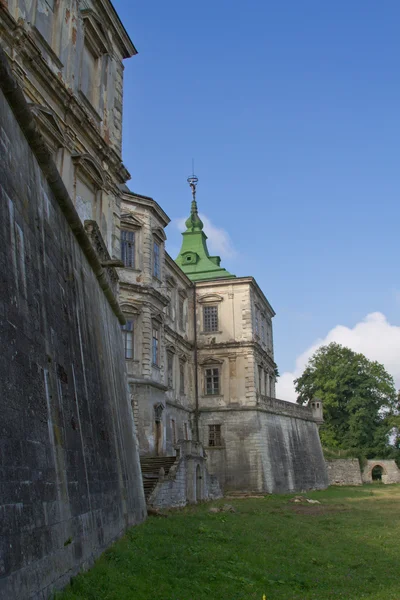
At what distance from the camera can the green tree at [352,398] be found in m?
58.1

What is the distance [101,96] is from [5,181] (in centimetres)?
1100

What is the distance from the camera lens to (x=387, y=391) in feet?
199

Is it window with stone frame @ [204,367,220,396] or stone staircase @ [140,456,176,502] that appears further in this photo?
window with stone frame @ [204,367,220,396]

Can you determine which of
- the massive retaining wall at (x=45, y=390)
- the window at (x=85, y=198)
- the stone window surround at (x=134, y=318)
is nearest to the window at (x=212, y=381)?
the stone window surround at (x=134, y=318)

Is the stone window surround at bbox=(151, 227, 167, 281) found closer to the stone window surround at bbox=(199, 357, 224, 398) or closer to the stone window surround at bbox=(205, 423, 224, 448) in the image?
the stone window surround at bbox=(199, 357, 224, 398)

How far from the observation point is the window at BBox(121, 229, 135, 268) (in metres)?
28.4

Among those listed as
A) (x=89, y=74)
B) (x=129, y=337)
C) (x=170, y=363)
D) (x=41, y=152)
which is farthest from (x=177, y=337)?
(x=41, y=152)

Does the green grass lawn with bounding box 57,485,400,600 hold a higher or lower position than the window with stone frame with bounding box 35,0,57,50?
lower

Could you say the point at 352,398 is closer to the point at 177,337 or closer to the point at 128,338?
the point at 177,337

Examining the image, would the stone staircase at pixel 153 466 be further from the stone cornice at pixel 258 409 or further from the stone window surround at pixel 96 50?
the stone cornice at pixel 258 409

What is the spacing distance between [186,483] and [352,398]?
38990 mm

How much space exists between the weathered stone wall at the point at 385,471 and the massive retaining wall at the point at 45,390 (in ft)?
154

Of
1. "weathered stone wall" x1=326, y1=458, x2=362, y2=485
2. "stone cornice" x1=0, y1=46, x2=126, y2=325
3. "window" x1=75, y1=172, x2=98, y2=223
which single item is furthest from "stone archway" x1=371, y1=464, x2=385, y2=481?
"stone cornice" x1=0, y1=46, x2=126, y2=325

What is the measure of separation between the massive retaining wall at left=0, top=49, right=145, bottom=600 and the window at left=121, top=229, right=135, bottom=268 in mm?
16097
